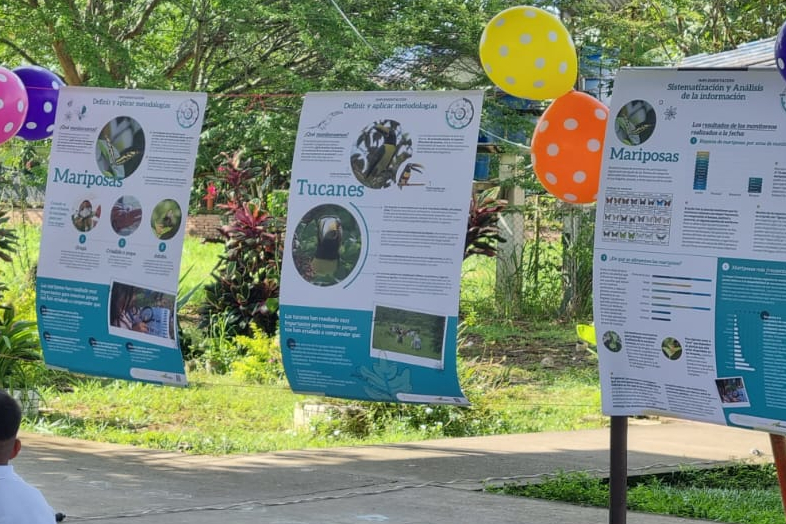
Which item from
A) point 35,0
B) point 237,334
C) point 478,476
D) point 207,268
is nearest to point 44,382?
point 237,334

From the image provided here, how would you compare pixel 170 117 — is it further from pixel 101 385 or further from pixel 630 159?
pixel 101 385

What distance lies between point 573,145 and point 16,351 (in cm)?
626

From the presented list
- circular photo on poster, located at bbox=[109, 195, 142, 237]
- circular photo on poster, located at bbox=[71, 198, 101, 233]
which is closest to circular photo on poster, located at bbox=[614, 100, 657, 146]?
circular photo on poster, located at bbox=[109, 195, 142, 237]

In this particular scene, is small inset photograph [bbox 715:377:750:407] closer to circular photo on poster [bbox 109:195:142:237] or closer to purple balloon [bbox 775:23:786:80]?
purple balloon [bbox 775:23:786:80]

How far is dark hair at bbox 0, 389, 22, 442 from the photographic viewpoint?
135 inches

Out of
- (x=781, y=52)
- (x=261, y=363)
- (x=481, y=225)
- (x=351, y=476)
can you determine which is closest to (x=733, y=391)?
(x=781, y=52)

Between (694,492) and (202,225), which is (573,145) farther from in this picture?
(202,225)

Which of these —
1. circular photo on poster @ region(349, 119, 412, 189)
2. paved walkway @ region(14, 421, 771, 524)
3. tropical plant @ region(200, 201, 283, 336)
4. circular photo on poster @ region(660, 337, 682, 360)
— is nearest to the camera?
circular photo on poster @ region(660, 337, 682, 360)

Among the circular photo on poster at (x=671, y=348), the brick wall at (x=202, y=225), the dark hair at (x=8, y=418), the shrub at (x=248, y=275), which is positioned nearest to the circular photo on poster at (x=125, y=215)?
the circular photo on poster at (x=671, y=348)

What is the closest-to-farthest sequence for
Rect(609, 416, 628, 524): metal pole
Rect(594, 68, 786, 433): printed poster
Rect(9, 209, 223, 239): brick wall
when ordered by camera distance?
1. Rect(594, 68, 786, 433): printed poster
2. Rect(609, 416, 628, 524): metal pole
3. Rect(9, 209, 223, 239): brick wall

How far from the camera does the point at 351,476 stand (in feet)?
25.7

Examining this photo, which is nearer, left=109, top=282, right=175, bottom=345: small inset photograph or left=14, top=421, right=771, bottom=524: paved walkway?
left=14, top=421, right=771, bottom=524: paved walkway

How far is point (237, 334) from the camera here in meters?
13.7

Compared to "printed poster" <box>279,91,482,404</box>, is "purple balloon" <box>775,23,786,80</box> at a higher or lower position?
higher
